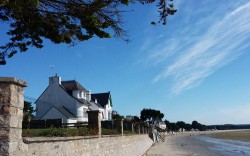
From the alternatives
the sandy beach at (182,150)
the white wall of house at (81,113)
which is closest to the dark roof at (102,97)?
the sandy beach at (182,150)

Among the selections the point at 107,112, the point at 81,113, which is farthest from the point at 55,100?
the point at 107,112

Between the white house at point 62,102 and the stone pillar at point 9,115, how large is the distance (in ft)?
119

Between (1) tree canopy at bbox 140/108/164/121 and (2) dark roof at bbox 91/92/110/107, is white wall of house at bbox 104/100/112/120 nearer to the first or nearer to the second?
(2) dark roof at bbox 91/92/110/107

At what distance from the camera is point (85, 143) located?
432 inches

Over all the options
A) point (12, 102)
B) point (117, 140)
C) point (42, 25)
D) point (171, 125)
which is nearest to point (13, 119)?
point (12, 102)

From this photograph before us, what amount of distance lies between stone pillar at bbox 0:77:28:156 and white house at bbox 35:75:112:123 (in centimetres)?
3626

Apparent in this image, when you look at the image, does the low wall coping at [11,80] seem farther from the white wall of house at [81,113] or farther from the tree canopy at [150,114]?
the tree canopy at [150,114]

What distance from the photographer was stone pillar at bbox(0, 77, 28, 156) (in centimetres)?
600

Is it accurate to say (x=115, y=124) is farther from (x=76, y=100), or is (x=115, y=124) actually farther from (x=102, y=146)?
(x=76, y=100)

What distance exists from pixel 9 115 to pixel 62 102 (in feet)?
135

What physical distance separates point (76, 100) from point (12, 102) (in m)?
41.2

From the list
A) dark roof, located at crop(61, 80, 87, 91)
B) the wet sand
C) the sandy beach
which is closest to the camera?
the wet sand

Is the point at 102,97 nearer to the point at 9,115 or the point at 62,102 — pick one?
the point at 62,102

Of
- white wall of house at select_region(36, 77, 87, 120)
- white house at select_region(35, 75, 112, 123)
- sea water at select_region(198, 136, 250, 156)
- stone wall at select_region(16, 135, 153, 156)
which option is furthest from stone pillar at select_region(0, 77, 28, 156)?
white wall of house at select_region(36, 77, 87, 120)
